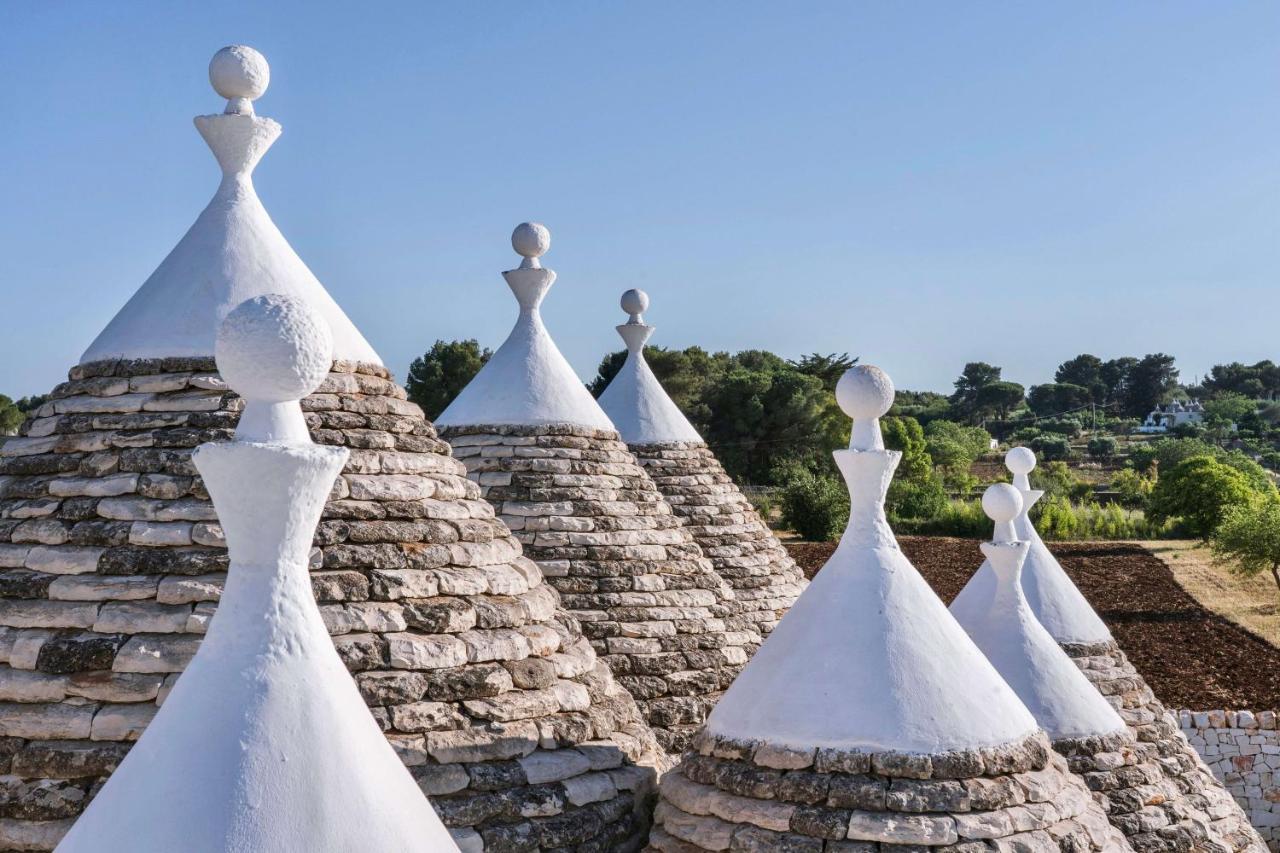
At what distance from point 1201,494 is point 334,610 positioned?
38650mm

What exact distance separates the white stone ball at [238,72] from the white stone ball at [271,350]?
3.23 meters

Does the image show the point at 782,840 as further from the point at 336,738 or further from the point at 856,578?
the point at 336,738

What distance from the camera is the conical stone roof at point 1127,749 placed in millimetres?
8250

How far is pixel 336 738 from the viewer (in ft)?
12.2

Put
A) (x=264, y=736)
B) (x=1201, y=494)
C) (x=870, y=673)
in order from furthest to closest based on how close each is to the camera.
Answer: (x=1201, y=494) < (x=870, y=673) < (x=264, y=736)

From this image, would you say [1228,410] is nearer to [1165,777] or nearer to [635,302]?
[635,302]

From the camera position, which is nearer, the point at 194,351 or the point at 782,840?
the point at 782,840

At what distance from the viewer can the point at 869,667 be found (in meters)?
5.64

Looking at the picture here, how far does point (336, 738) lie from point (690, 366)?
150 feet

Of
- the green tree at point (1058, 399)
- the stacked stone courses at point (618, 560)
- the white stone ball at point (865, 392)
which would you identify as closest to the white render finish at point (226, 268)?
the white stone ball at point (865, 392)

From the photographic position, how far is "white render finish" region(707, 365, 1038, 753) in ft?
18.0

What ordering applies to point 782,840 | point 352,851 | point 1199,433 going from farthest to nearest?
point 1199,433 → point 782,840 → point 352,851

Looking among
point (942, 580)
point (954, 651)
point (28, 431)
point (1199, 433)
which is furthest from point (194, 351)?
point (1199, 433)

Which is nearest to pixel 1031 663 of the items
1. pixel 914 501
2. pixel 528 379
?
pixel 528 379
